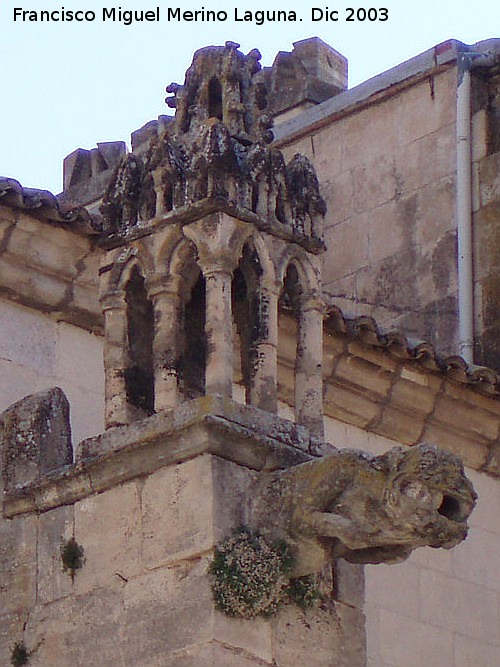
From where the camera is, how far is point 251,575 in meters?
7.74

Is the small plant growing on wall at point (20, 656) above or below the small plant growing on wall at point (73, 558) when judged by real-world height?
below

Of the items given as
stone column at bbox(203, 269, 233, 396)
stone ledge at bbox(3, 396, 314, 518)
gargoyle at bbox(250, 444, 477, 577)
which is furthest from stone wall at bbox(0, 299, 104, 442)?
gargoyle at bbox(250, 444, 477, 577)

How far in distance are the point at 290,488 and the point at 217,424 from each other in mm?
345

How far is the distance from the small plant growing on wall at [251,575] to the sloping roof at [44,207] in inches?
75.8

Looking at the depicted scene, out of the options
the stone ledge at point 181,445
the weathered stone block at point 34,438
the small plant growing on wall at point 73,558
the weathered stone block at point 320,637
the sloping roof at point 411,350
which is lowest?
the weathered stone block at point 320,637

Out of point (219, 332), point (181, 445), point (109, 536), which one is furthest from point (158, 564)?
point (219, 332)

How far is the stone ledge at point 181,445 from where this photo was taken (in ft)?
25.8

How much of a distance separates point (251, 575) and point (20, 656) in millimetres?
996

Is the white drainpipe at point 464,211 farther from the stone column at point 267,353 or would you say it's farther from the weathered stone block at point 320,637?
the weathered stone block at point 320,637

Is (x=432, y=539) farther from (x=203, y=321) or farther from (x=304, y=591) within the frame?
(x=203, y=321)

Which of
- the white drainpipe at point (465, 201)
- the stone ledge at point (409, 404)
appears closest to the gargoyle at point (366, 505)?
the stone ledge at point (409, 404)

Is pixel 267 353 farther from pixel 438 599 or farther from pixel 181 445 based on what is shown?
pixel 438 599

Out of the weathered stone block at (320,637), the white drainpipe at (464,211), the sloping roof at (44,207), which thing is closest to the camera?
the weathered stone block at (320,637)

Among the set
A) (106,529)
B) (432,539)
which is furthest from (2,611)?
(432,539)
